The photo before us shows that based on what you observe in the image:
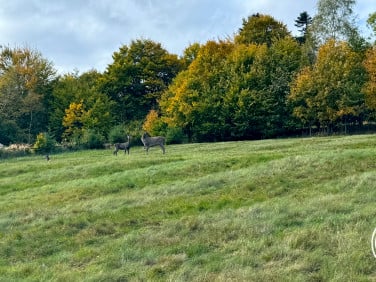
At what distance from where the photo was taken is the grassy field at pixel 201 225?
6961mm

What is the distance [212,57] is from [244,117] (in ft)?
28.7

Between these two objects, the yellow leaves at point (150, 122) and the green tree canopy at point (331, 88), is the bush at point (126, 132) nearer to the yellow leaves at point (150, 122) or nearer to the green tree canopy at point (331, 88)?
the yellow leaves at point (150, 122)

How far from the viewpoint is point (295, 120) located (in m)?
44.9

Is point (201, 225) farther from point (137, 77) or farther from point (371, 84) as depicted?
point (137, 77)

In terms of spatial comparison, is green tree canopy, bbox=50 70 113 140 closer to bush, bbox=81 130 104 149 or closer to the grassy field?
bush, bbox=81 130 104 149

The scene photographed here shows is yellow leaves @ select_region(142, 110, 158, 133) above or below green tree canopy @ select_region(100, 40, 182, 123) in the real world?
below

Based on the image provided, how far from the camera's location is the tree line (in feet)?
140

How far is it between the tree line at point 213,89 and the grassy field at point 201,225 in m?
26.6

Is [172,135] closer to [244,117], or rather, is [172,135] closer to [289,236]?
[244,117]

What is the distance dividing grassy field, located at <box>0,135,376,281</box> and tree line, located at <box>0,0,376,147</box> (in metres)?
26.6

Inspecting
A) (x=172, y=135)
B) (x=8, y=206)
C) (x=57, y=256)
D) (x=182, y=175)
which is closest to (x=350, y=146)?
(x=182, y=175)

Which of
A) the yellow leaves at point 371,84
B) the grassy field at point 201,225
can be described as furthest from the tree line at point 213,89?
the grassy field at point 201,225

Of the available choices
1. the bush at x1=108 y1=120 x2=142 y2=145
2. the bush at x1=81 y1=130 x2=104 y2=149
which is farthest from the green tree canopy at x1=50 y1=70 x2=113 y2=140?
the bush at x1=81 y1=130 x2=104 y2=149

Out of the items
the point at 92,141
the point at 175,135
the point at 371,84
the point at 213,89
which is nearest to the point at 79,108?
the point at 92,141
